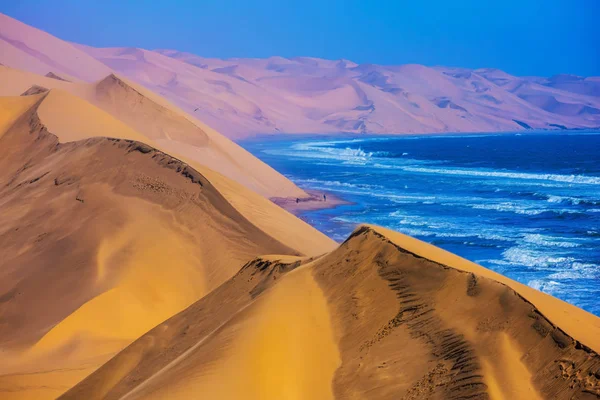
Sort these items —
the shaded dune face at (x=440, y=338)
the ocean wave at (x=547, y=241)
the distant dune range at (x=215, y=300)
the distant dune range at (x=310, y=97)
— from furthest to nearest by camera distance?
the distant dune range at (x=310, y=97)
the ocean wave at (x=547, y=241)
the distant dune range at (x=215, y=300)
the shaded dune face at (x=440, y=338)

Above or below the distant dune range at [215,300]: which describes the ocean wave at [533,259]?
above

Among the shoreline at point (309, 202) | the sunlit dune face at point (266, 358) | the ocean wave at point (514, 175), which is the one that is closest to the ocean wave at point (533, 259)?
the shoreline at point (309, 202)

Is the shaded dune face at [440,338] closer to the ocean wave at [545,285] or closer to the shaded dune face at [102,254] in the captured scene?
the shaded dune face at [102,254]

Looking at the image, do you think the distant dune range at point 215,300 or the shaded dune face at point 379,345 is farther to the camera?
the distant dune range at point 215,300

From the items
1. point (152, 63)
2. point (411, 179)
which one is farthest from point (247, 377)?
point (152, 63)

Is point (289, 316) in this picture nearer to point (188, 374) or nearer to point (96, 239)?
point (188, 374)

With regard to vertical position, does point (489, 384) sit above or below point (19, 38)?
below

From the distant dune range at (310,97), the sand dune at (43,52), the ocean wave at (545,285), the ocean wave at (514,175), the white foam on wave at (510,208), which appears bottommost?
the ocean wave at (545,285)

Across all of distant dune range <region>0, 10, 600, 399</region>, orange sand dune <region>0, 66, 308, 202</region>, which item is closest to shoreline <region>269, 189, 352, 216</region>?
orange sand dune <region>0, 66, 308, 202</region>
